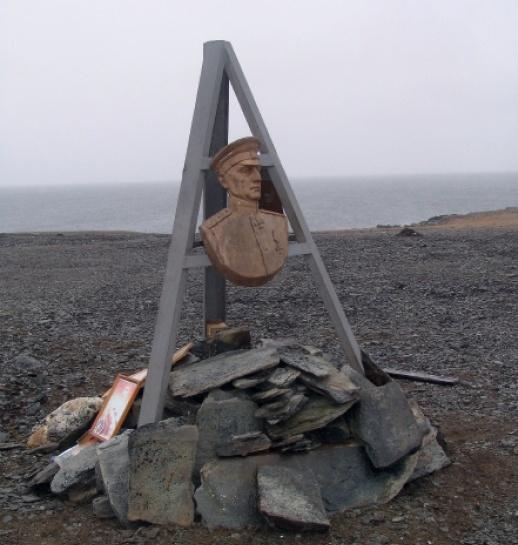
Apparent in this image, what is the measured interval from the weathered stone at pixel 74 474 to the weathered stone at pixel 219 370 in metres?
0.89

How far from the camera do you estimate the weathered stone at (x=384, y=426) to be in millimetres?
5324

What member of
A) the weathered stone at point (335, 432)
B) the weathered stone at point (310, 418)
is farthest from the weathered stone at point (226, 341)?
the weathered stone at point (335, 432)

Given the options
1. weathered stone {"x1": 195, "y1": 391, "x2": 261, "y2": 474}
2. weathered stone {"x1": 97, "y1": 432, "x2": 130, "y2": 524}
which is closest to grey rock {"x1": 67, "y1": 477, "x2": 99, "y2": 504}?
weathered stone {"x1": 97, "y1": 432, "x2": 130, "y2": 524}

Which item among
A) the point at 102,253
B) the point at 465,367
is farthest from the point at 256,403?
the point at 102,253

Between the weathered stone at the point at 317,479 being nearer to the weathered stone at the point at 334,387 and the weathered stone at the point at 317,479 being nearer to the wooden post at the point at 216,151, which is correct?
the weathered stone at the point at 334,387

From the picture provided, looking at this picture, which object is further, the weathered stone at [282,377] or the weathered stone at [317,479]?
the weathered stone at [282,377]

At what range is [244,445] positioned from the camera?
16.8ft

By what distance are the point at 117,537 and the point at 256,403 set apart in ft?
4.61

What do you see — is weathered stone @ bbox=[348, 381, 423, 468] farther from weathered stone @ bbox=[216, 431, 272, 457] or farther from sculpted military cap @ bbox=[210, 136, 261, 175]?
sculpted military cap @ bbox=[210, 136, 261, 175]

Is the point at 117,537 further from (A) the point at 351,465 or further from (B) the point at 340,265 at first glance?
(B) the point at 340,265

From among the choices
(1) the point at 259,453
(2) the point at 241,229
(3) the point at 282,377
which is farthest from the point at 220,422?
(2) the point at 241,229

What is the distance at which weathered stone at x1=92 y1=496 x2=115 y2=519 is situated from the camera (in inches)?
201

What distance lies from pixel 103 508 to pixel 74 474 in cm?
46

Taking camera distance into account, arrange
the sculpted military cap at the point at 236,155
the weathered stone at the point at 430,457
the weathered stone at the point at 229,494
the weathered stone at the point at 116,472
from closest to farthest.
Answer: the weathered stone at the point at 229,494
the weathered stone at the point at 116,472
the sculpted military cap at the point at 236,155
the weathered stone at the point at 430,457
